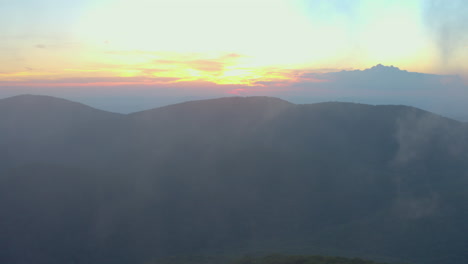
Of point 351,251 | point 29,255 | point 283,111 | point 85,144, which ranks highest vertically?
point 283,111

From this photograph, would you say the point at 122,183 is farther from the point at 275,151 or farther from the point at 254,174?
the point at 275,151

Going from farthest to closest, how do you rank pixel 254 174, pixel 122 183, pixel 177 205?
pixel 254 174 → pixel 122 183 → pixel 177 205

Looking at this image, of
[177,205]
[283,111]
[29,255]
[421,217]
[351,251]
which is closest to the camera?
[351,251]

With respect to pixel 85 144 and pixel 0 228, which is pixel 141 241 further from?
pixel 85 144

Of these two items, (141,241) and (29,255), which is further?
(141,241)

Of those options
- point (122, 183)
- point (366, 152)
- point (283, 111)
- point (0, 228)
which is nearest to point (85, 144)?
point (122, 183)

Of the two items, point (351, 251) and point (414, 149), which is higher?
point (414, 149)

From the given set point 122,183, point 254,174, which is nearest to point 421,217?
point 254,174
